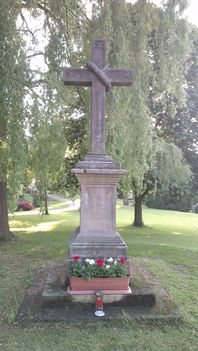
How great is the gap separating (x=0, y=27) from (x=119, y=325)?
4.82m

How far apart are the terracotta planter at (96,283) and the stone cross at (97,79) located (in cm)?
171

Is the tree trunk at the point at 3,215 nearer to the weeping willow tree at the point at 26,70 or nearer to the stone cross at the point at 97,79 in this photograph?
the weeping willow tree at the point at 26,70

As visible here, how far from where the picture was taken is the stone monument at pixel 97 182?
4762 millimetres

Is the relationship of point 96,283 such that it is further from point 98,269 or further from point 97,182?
point 97,182

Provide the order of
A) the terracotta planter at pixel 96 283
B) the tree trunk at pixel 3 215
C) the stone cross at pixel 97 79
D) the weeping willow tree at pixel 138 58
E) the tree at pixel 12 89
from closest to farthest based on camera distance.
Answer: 1. the terracotta planter at pixel 96 283
2. the stone cross at pixel 97 79
3. the tree at pixel 12 89
4. the weeping willow tree at pixel 138 58
5. the tree trunk at pixel 3 215

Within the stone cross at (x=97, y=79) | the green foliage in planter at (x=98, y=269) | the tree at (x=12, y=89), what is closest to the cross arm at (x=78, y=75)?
the stone cross at (x=97, y=79)

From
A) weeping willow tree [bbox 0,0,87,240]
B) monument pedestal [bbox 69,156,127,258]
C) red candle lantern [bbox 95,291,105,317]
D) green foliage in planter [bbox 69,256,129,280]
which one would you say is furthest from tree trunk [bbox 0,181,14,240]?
red candle lantern [bbox 95,291,105,317]

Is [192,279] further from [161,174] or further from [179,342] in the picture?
[161,174]

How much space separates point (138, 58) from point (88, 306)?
4.71 meters

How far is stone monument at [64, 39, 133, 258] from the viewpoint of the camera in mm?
4762

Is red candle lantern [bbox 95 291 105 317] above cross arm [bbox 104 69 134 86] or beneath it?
beneath

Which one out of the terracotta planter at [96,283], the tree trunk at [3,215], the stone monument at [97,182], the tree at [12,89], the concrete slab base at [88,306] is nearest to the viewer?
the concrete slab base at [88,306]

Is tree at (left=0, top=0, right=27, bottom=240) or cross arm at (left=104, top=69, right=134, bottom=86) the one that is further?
tree at (left=0, top=0, right=27, bottom=240)

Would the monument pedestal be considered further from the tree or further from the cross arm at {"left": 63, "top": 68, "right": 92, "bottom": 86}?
the tree
